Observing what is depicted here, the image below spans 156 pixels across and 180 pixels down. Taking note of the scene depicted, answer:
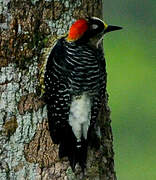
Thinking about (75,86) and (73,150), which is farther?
(73,150)

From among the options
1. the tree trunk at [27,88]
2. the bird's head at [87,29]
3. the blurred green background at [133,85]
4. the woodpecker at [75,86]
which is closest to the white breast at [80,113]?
the woodpecker at [75,86]

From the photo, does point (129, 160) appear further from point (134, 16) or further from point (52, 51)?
point (52, 51)

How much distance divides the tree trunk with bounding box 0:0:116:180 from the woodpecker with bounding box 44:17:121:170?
7cm

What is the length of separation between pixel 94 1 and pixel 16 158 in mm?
1171

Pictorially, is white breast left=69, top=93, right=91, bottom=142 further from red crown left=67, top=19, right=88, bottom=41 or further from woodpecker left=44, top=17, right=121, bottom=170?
red crown left=67, top=19, right=88, bottom=41

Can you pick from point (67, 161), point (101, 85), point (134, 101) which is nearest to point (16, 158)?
point (67, 161)

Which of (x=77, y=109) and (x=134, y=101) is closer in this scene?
(x=77, y=109)

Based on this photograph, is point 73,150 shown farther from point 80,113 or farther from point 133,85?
point 133,85

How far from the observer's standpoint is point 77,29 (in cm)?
509

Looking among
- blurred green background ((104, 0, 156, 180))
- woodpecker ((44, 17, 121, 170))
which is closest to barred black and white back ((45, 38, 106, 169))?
woodpecker ((44, 17, 121, 170))

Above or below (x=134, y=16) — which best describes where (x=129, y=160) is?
below

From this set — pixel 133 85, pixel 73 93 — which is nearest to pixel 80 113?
pixel 73 93

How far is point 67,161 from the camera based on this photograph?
523cm

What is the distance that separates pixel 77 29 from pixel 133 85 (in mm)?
7646
